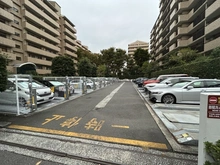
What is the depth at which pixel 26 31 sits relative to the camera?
28.2m

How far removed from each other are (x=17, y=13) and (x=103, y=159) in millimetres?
33388

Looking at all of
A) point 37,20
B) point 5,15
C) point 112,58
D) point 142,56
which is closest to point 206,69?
point 5,15

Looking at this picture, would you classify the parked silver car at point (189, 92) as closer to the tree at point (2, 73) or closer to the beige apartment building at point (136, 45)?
the tree at point (2, 73)

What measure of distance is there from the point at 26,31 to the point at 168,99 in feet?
103

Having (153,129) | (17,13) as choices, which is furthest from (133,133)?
(17,13)

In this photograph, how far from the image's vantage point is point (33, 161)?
2.65m

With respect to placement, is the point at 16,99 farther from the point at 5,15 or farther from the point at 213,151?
the point at 5,15

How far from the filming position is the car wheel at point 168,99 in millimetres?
7676

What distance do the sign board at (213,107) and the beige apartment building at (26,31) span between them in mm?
22165

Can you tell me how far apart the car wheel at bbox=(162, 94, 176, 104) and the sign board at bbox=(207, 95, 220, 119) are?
6125mm

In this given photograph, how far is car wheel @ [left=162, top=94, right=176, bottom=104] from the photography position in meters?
7.68

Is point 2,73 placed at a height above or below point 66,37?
below

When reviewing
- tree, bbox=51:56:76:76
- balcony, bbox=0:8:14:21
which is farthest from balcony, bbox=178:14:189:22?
balcony, bbox=0:8:14:21

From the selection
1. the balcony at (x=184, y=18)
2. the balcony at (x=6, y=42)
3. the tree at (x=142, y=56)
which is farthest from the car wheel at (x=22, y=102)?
the tree at (x=142, y=56)
